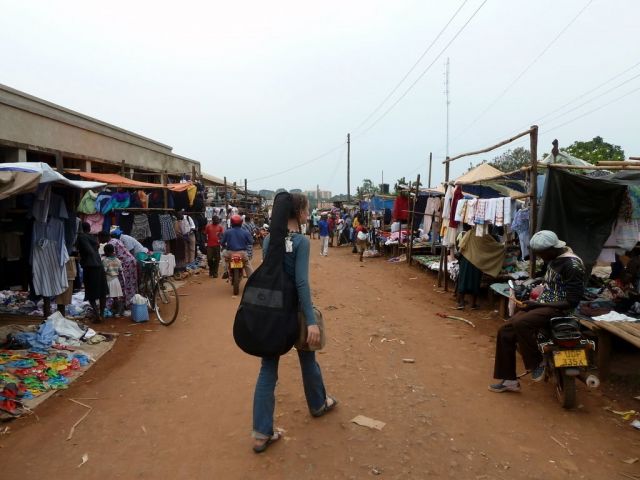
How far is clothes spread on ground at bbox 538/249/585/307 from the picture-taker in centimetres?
437

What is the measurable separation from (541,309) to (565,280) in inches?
14.9

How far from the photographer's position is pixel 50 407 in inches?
174

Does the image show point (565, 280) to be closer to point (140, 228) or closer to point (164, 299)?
point (164, 299)

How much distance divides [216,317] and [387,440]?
5189 millimetres

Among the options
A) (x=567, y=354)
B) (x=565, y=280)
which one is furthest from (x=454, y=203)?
(x=567, y=354)

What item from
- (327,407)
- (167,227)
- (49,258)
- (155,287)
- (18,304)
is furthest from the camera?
(167,227)

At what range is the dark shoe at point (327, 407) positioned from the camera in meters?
4.00

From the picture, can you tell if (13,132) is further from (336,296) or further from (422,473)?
(422,473)

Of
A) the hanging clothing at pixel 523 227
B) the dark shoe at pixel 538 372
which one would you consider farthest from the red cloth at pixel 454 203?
the dark shoe at pixel 538 372

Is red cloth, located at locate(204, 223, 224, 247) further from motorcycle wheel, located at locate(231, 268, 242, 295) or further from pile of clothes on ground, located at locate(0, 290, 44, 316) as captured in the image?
pile of clothes on ground, located at locate(0, 290, 44, 316)

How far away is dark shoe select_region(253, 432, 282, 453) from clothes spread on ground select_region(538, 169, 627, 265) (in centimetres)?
497

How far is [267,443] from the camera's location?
3521 mm

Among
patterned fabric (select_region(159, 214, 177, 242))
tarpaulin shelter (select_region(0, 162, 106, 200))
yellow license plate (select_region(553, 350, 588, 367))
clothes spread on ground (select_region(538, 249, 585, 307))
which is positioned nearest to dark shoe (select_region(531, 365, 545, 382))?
yellow license plate (select_region(553, 350, 588, 367))

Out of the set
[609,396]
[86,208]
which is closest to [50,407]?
A: [86,208]
